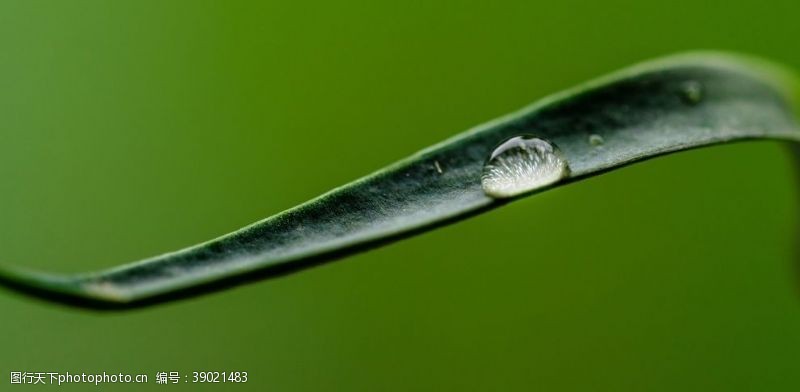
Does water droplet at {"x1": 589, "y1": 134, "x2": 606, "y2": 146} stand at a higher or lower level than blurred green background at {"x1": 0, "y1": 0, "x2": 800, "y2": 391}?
lower

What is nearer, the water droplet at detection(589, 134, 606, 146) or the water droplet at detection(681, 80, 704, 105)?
the water droplet at detection(589, 134, 606, 146)

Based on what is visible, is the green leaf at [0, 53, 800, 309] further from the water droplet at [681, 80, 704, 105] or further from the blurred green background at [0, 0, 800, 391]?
the blurred green background at [0, 0, 800, 391]

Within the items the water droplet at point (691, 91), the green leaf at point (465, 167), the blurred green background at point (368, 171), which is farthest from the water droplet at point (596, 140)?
the blurred green background at point (368, 171)

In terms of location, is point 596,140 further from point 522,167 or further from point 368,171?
point 368,171

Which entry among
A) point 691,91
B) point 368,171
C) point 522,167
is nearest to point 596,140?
point 522,167

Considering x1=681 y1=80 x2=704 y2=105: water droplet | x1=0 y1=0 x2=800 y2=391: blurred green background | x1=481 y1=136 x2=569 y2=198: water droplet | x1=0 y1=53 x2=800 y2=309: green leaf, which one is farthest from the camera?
x1=0 y1=0 x2=800 y2=391: blurred green background

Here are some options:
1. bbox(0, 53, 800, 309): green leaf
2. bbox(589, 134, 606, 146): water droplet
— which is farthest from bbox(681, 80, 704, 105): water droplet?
bbox(589, 134, 606, 146): water droplet

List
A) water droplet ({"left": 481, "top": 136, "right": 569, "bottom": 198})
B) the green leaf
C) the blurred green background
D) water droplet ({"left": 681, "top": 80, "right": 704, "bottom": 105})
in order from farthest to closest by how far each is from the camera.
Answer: the blurred green background, water droplet ({"left": 681, "top": 80, "right": 704, "bottom": 105}), water droplet ({"left": 481, "top": 136, "right": 569, "bottom": 198}), the green leaf

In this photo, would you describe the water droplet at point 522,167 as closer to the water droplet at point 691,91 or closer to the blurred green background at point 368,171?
the water droplet at point 691,91
